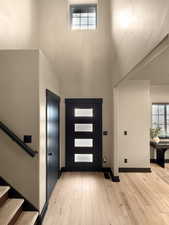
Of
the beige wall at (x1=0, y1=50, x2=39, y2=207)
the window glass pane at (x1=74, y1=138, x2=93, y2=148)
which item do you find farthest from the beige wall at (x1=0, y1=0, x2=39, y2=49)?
the window glass pane at (x1=74, y1=138, x2=93, y2=148)

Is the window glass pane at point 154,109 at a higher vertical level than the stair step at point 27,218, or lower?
higher

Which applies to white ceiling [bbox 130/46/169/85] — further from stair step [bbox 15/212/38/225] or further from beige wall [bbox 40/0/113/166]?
stair step [bbox 15/212/38/225]

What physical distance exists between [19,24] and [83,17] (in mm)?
2198

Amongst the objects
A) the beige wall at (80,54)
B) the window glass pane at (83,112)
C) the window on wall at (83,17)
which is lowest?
the window glass pane at (83,112)

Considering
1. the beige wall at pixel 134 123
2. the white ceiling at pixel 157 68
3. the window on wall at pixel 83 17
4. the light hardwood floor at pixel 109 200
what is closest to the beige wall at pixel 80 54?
the window on wall at pixel 83 17

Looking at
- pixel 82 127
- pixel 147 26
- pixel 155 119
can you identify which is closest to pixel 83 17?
pixel 82 127

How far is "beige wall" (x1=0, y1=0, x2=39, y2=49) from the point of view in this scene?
124 inches

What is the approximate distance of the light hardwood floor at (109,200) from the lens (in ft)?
8.62

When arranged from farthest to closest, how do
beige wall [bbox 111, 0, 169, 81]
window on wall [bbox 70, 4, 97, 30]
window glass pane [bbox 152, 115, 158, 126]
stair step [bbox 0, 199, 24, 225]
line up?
1. window glass pane [bbox 152, 115, 158, 126]
2. window on wall [bbox 70, 4, 97, 30]
3. stair step [bbox 0, 199, 24, 225]
4. beige wall [bbox 111, 0, 169, 81]

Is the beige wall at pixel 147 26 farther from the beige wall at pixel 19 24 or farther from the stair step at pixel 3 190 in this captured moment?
the stair step at pixel 3 190

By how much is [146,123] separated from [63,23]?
A: 3895 millimetres

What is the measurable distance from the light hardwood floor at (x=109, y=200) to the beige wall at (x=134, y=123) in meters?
0.51

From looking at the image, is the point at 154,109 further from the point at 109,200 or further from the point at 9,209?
the point at 9,209

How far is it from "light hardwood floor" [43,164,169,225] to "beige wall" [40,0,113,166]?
3.15 feet
